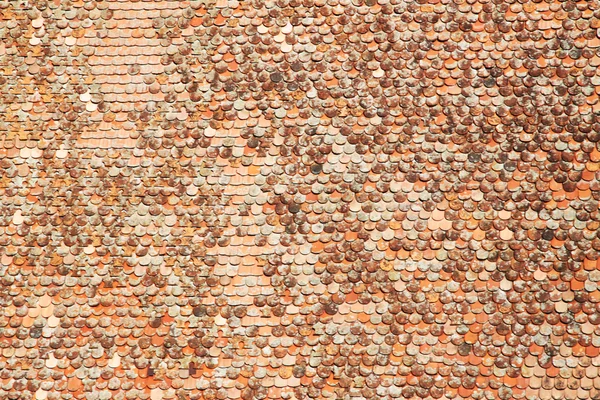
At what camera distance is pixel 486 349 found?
7.16 metres

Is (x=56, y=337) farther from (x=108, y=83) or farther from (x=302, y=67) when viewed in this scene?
(x=302, y=67)

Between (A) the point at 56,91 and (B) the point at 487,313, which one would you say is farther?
(A) the point at 56,91

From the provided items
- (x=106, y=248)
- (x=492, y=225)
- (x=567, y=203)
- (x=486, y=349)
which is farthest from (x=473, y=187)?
(x=106, y=248)

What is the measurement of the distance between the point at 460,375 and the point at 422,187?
180 cm

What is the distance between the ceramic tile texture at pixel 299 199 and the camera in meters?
7.21

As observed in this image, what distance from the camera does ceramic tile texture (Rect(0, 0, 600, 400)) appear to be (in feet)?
23.7

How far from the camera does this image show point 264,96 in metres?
7.81

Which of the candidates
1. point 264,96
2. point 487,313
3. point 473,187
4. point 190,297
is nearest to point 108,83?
point 264,96

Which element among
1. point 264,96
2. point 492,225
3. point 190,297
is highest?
point 264,96

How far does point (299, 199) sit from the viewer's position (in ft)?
24.8

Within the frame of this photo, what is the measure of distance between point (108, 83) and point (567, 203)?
4699 millimetres

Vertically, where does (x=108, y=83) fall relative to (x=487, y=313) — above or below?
above

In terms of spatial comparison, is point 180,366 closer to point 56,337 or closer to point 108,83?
point 56,337

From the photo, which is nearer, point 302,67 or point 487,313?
point 487,313
